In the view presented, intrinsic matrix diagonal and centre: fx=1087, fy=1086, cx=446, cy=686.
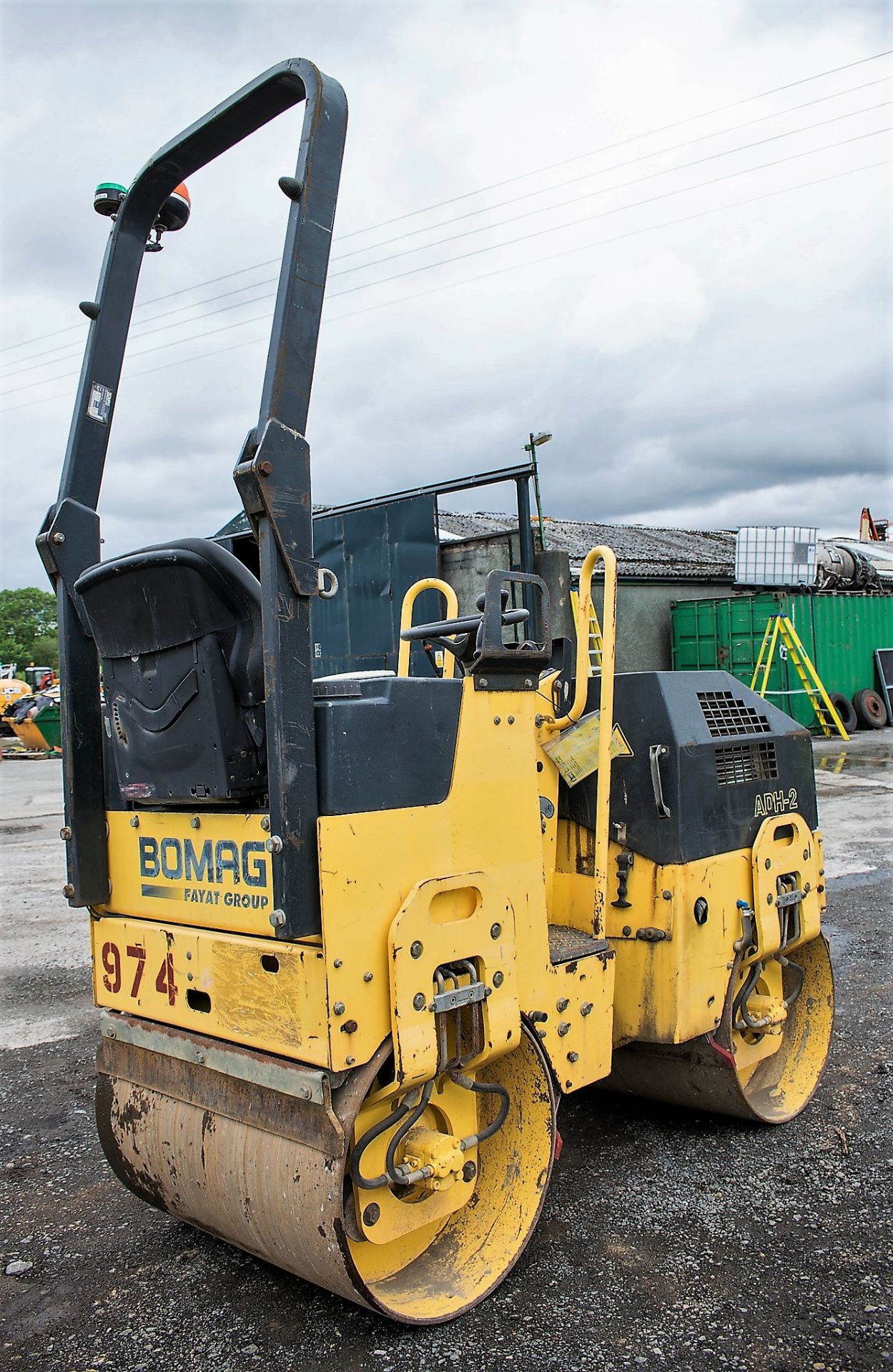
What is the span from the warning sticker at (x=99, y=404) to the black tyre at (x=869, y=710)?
1962 cm

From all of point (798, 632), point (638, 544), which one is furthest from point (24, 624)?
point (798, 632)

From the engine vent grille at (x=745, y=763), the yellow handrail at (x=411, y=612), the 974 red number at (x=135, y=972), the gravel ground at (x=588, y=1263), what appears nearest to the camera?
the gravel ground at (x=588, y=1263)

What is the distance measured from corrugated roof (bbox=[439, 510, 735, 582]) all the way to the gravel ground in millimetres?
14364

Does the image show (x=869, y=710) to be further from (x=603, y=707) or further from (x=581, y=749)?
(x=603, y=707)

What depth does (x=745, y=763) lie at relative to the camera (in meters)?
3.73

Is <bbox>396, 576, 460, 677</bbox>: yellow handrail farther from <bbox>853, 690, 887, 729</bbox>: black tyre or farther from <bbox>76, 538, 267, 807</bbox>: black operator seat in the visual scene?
<bbox>853, 690, 887, 729</bbox>: black tyre

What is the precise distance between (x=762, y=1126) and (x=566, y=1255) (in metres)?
1.17

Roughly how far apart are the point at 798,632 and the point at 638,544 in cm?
530

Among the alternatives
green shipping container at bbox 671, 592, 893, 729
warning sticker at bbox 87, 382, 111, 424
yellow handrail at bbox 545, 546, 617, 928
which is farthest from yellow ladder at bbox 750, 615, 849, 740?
warning sticker at bbox 87, 382, 111, 424

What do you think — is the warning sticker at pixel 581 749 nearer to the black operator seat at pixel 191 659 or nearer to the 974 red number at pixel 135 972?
the black operator seat at pixel 191 659

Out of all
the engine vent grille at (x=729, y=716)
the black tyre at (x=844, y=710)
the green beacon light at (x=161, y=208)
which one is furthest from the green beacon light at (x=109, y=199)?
the black tyre at (x=844, y=710)

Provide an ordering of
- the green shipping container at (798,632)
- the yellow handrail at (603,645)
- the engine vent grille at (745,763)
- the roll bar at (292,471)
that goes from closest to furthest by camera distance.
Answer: the roll bar at (292,471) → the yellow handrail at (603,645) → the engine vent grille at (745,763) → the green shipping container at (798,632)

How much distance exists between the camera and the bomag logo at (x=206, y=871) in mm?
2535

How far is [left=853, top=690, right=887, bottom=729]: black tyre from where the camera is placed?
67.5ft
